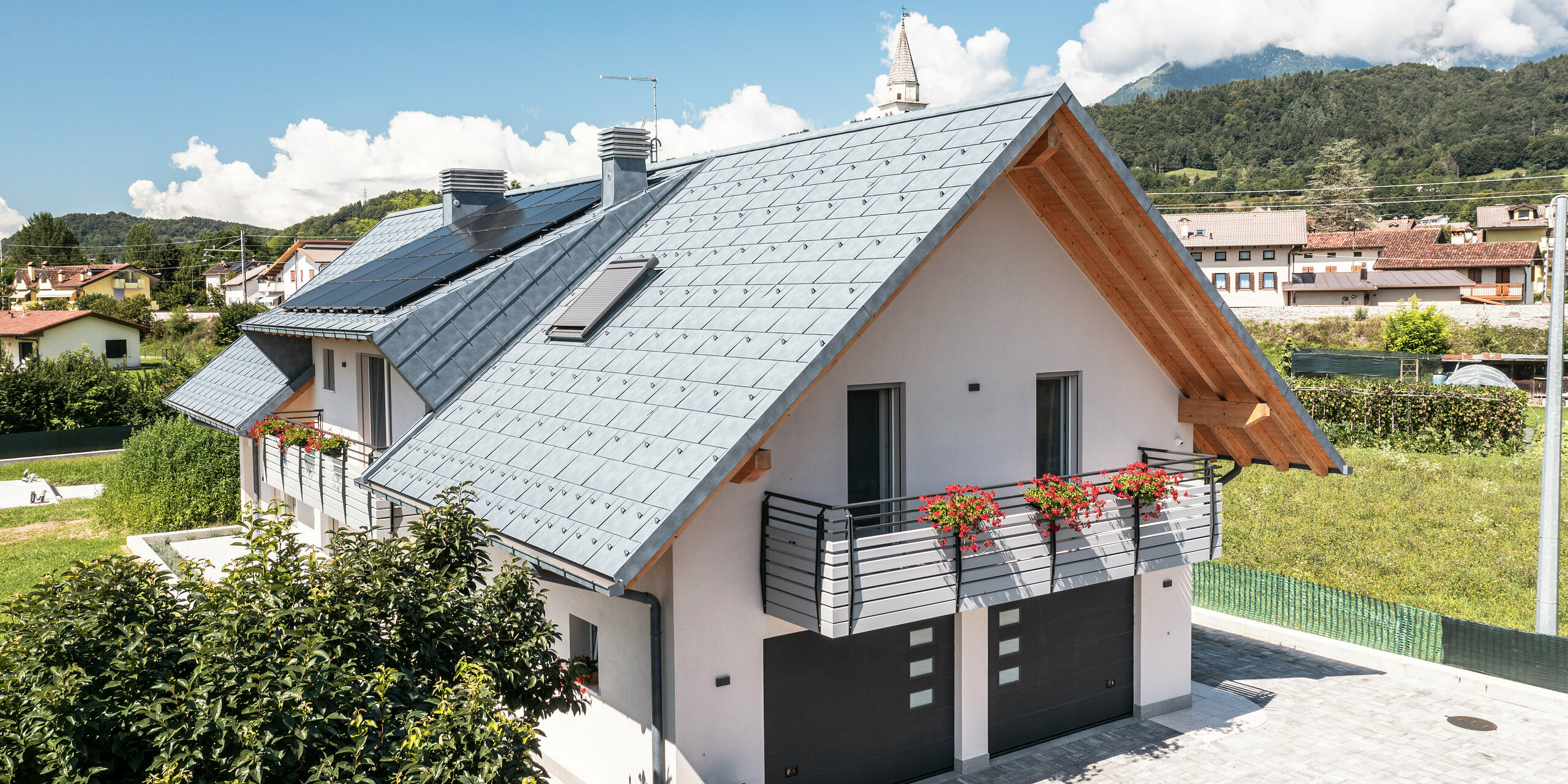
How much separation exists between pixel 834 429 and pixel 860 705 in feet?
10.4

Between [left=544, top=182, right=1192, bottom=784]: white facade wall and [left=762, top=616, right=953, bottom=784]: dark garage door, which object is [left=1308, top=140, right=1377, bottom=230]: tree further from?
[left=762, top=616, right=953, bottom=784]: dark garage door

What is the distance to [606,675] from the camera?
37.0ft

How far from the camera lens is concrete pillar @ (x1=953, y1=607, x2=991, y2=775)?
41.5ft

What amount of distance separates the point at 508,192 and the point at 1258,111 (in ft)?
593

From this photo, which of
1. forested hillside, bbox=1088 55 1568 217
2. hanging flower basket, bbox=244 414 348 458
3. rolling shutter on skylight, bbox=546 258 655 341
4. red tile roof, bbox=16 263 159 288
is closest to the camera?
rolling shutter on skylight, bbox=546 258 655 341

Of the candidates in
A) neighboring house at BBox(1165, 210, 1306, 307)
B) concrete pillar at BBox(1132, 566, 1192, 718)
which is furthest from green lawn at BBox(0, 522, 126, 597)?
neighboring house at BBox(1165, 210, 1306, 307)

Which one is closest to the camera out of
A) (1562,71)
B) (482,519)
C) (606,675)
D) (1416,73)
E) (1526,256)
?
(482,519)

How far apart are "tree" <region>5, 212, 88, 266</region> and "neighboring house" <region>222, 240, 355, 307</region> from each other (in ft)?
59.1

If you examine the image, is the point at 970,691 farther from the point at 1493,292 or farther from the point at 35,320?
the point at 1493,292

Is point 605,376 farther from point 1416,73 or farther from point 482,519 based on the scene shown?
point 1416,73

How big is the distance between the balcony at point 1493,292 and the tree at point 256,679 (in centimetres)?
8641

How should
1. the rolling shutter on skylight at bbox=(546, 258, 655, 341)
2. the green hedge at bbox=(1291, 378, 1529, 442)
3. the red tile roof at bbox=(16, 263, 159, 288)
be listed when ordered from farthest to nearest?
the red tile roof at bbox=(16, 263, 159, 288), the green hedge at bbox=(1291, 378, 1529, 442), the rolling shutter on skylight at bbox=(546, 258, 655, 341)

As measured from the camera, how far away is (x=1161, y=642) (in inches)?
584

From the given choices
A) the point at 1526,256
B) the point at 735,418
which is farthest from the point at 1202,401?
the point at 1526,256
